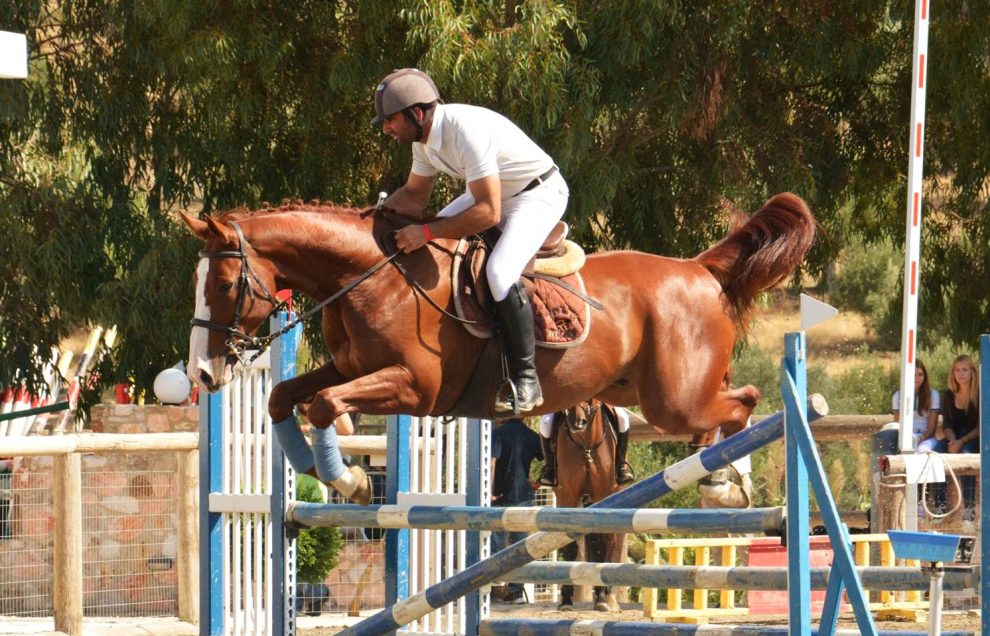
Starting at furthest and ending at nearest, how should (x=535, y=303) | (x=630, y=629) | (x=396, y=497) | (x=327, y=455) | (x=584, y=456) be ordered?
(x=584, y=456)
(x=396, y=497)
(x=535, y=303)
(x=327, y=455)
(x=630, y=629)

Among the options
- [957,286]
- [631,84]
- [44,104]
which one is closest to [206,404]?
[631,84]

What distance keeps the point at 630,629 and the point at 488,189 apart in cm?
169

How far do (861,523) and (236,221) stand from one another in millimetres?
6725

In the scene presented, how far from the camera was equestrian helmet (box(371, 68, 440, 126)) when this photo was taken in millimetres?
5383

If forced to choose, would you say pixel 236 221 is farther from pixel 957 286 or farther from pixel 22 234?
pixel 957 286

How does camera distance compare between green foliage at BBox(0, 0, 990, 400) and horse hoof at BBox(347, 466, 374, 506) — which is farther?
green foliage at BBox(0, 0, 990, 400)

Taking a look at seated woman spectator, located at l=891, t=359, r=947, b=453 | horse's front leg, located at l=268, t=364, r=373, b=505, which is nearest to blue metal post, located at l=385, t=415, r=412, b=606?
horse's front leg, located at l=268, t=364, r=373, b=505

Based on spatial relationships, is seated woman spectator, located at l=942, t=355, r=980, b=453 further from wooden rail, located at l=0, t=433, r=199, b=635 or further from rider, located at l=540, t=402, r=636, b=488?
wooden rail, located at l=0, t=433, r=199, b=635

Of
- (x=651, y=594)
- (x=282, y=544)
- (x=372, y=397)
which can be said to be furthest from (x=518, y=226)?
(x=651, y=594)

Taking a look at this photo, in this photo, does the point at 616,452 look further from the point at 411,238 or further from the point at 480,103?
the point at 411,238

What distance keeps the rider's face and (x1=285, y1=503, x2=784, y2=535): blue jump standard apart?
140 cm

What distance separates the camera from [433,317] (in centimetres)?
559

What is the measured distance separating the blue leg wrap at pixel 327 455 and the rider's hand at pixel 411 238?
745 mm

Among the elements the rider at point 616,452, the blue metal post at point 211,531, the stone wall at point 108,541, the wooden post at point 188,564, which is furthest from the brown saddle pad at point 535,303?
the stone wall at point 108,541
